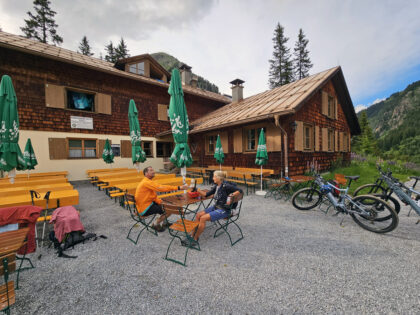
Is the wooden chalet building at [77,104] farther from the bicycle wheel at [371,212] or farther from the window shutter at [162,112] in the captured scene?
the bicycle wheel at [371,212]

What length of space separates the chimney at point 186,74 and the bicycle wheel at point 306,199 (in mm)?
16783

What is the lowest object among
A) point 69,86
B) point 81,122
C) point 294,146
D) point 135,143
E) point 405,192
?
point 405,192

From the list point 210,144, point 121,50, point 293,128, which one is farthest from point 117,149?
point 121,50

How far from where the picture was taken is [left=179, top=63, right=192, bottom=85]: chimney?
18.9m

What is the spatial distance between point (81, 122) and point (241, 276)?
42.9ft

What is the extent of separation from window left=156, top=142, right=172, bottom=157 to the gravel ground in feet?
38.6

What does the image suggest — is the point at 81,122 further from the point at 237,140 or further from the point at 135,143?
the point at 237,140

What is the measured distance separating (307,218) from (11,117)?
26.5 feet

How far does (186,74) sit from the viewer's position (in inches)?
755

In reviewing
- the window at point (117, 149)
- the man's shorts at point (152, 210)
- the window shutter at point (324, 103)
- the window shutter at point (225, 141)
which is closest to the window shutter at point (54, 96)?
the window at point (117, 149)

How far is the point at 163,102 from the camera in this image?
15156 mm

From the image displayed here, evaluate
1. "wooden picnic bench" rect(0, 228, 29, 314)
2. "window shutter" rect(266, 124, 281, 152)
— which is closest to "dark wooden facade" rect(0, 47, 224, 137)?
"window shutter" rect(266, 124, 281, 152)

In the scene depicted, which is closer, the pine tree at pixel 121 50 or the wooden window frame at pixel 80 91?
the wooden window frame at pixel 80 91

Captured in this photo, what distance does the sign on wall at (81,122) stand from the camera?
1130cm
